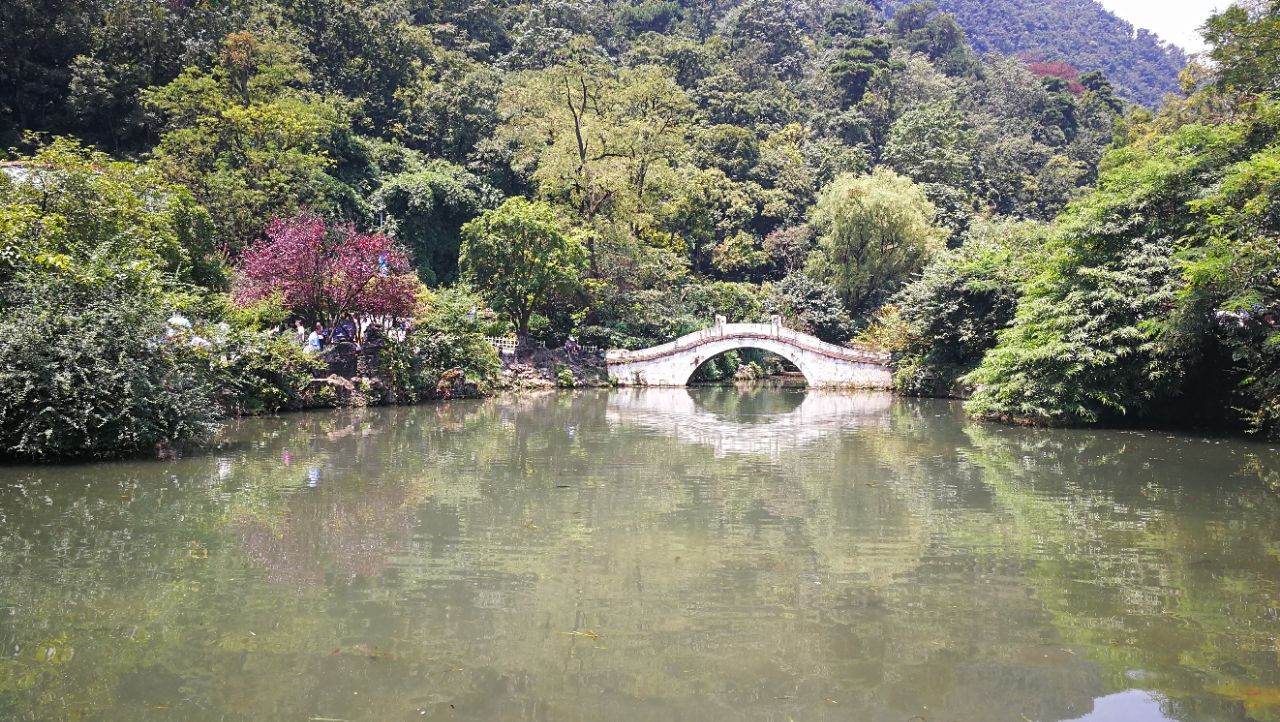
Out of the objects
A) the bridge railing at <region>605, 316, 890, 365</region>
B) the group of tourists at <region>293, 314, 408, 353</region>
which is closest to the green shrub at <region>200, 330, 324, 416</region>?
the group of tourists at <region>293, 314, 408, 353</region>

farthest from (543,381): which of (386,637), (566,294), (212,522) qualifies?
(386,637)

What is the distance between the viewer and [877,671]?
4.86 meters

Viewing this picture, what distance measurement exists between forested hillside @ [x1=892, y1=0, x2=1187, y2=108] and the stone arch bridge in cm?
8969

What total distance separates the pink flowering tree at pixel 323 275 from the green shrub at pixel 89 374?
7.13 m

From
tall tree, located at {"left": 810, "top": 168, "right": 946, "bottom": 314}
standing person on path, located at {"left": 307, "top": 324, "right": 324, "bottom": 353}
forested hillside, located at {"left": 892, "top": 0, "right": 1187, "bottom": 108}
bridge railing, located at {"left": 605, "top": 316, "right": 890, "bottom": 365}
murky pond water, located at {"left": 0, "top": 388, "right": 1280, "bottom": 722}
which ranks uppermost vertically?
forested hillside, located at {"left": 892, "top": 0, "right": 1187, "bottom": 108}

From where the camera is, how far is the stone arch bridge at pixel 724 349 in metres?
29.5

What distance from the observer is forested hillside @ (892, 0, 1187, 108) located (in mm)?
109625

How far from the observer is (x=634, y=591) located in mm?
6156

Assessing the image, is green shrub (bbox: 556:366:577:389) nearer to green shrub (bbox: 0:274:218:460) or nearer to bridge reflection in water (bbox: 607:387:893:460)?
bridge reflection in water (bbox: 607:387:893:460)

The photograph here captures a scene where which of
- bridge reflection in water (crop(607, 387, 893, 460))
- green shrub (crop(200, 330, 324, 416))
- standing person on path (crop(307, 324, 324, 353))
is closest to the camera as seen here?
bridge reflection in water (crop(607, 387, 893, 460))

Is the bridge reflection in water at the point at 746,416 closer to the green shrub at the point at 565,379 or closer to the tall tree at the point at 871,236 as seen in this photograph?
the green shrub at the point at 565,379

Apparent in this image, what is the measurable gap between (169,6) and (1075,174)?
42.9m

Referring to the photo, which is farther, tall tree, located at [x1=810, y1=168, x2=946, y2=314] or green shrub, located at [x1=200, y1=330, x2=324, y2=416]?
tall tree, located at [x1=810, y1=168, x2=946, y2=314]

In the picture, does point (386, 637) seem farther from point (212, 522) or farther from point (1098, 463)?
point (1098, 463)
